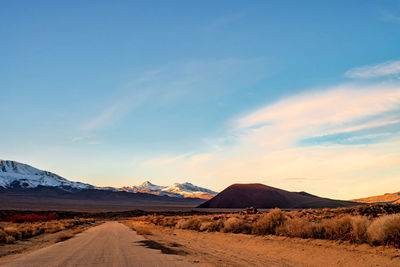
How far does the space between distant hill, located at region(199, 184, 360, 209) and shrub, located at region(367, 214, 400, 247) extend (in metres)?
115

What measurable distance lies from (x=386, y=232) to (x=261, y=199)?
12629 centimetres

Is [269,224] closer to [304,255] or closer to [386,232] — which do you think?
[304,255]

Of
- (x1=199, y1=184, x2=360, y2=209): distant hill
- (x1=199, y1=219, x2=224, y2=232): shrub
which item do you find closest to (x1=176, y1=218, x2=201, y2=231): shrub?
(x1=199, y1=219, x2=224, y2=232): shrub

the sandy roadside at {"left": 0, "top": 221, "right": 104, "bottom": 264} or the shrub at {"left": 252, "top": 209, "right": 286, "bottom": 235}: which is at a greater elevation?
the shrub at {"left": 252, "top": 209, "right": 286, "bottom": 235}

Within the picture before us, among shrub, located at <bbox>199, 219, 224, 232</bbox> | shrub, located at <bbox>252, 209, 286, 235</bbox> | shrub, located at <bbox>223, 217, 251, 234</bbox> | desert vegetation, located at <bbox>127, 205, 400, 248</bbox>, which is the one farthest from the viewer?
shrub, located at <bbox>199, 219, 224, 232</bbox>

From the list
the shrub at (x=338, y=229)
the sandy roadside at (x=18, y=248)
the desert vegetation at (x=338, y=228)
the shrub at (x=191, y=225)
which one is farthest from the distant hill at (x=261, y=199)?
the sandy roadside at (x=18, y=248)

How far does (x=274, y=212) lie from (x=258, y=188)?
406 feet

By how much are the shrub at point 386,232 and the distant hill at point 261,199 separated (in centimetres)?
11457

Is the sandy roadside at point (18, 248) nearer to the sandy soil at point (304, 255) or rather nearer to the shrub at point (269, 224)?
the sandy soil at point (304, 255)

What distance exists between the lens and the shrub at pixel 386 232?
1177 cm

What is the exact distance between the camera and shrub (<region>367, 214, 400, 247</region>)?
464 inches

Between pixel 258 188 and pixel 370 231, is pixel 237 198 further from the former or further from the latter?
pixel 370 231

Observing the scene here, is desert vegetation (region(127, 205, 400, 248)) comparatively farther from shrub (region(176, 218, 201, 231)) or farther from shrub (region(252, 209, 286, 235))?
shrub (region(176, 218, 201, 231))

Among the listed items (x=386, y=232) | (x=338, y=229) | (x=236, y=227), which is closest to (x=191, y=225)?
(x=236, y=227)
